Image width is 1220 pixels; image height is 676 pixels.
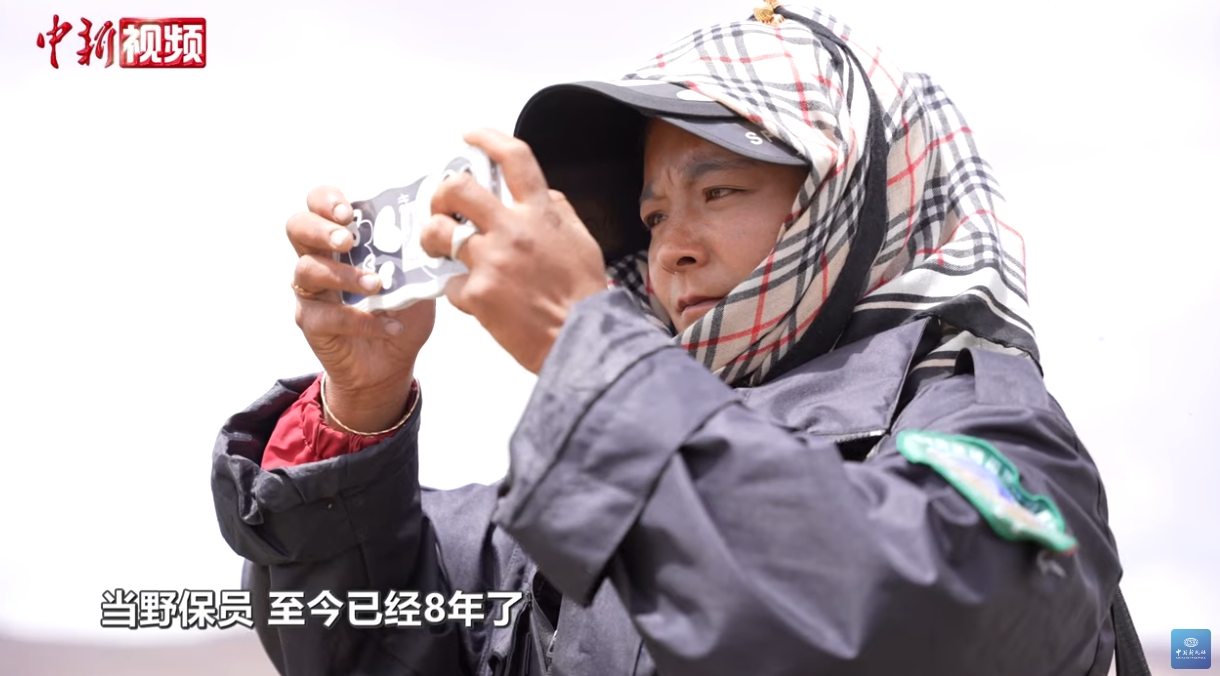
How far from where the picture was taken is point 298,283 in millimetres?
1063

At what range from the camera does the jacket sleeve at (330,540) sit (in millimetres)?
1135

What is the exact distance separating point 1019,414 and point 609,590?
0.37 m

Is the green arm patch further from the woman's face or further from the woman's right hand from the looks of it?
the woman's right hand

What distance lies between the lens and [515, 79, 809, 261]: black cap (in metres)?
1.03

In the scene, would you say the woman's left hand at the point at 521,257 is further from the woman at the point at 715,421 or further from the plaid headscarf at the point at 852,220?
the plaid headscarf at the point at 852,220

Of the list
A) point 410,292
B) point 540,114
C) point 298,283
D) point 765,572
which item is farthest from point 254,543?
point 765,572

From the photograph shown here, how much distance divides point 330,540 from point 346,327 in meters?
0.23

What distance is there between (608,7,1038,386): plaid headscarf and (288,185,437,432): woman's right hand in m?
0.27

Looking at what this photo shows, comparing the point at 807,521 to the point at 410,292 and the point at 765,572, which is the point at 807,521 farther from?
the point at 410,292
